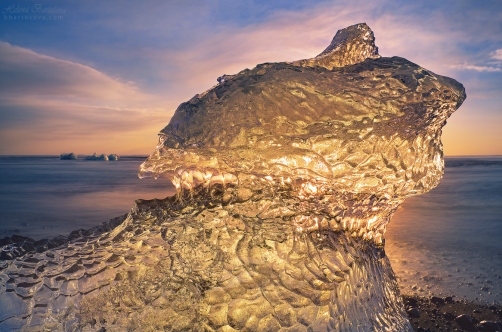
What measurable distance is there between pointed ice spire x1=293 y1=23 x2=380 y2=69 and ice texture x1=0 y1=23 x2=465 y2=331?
431 millimetres

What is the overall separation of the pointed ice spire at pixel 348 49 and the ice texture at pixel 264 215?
0.43 meters

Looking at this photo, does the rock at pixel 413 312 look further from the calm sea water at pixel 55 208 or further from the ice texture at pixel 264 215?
the calm sea water at pixel 55 208

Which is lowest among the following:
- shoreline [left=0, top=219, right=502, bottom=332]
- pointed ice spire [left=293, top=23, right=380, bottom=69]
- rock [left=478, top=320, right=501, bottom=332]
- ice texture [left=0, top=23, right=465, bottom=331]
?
rock [left=478, top=320, right=501, bottom=332]

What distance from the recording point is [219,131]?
1.83 m

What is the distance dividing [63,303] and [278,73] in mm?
1519

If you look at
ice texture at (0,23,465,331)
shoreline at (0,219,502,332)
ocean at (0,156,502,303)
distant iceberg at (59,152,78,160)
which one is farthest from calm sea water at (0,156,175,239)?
distant iceberg at (59,152,78,160)

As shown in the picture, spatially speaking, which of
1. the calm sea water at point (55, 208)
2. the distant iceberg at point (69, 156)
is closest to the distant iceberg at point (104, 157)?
the distant iceberg at point (69, 156)

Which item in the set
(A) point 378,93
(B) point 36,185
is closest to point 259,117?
(A) point 378,93

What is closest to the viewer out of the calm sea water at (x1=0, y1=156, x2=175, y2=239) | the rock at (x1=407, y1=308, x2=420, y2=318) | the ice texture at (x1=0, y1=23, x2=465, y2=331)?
the ice texture at (x1=0, y1=23, x2=465, y2=331)

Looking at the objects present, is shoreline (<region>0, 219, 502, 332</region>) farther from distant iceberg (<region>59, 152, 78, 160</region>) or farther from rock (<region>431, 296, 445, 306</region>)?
distant iceberg (<region>59, 152, 78, 160</region>)

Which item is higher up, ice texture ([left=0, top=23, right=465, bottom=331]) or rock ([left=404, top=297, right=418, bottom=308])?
ice texture ([left=0, top=23, right=465, bottom=331])

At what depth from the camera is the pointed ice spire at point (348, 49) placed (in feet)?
7.89

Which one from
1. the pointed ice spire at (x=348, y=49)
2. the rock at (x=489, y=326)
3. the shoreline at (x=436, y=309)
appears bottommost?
the rock at (x=489, y=326)

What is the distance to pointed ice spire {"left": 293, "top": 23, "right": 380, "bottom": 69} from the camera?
7.89 feet
